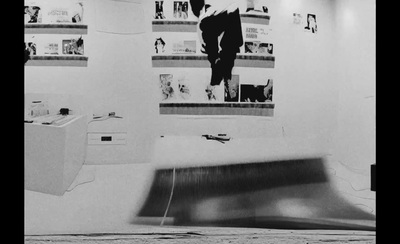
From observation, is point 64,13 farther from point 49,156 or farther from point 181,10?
point 49,156

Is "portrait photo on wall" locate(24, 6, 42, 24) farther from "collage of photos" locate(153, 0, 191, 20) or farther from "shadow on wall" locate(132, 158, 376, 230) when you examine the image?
"shadow on wall" locate(132, 158, 376, 230)

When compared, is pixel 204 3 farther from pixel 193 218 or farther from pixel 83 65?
pixel 193 218

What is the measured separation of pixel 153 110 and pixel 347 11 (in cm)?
179

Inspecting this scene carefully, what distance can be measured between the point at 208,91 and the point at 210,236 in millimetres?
1097

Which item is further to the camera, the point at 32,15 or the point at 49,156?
the point at 32,15

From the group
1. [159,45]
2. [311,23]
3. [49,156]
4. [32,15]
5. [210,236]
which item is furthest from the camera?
[311,23]

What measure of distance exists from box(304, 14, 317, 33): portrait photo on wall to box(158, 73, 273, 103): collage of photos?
541 millimetres

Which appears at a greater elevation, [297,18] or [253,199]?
[297,18]

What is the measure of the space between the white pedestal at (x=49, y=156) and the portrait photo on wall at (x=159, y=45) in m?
0.82

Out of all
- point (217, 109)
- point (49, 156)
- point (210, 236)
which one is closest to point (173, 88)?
point (217, 109)

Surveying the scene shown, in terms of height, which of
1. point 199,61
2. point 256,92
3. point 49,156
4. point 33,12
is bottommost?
point 49,156

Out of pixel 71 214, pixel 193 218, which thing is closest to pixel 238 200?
pixel 193 218

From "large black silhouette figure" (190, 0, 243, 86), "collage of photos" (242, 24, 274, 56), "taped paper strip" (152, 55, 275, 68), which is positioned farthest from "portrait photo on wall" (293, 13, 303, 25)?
"large black silhouette figure" (190, 0, 243, 86)

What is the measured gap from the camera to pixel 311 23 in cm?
290
